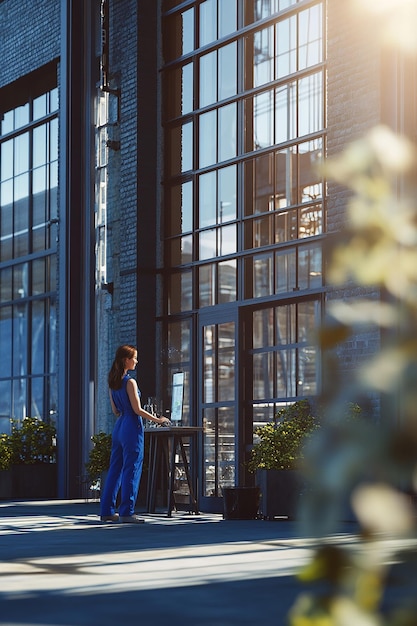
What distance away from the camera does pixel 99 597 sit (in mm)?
4445

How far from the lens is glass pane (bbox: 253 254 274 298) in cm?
1048

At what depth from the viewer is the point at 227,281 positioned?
11078 millimetres

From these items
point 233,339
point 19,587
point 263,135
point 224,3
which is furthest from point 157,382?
point 19,587

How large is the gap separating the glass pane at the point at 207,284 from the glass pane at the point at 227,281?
0.09 meters

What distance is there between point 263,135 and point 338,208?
1506 millimetres

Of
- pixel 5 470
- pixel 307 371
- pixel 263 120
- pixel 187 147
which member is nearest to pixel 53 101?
pixel 187 147

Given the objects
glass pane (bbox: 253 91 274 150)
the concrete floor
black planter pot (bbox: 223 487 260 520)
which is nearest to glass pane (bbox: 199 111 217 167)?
glass pane (bbox: 253 91 274 150)

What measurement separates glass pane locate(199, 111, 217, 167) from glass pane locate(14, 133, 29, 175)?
3.99m

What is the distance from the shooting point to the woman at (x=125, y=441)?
8781mm

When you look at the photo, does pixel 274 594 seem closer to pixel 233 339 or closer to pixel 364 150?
pixel 364 150

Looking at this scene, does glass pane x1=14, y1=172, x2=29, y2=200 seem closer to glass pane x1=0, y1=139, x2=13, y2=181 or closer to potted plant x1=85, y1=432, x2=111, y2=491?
glass pane x1=0, y1=139, x2=13, y2=181

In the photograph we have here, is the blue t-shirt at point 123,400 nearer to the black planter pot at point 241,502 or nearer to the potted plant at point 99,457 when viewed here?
the black planter pot at point 241,502

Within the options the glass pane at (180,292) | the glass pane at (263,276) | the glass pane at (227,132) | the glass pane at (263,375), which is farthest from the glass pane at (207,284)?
the glass pane at (227,132)

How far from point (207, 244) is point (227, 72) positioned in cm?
167
